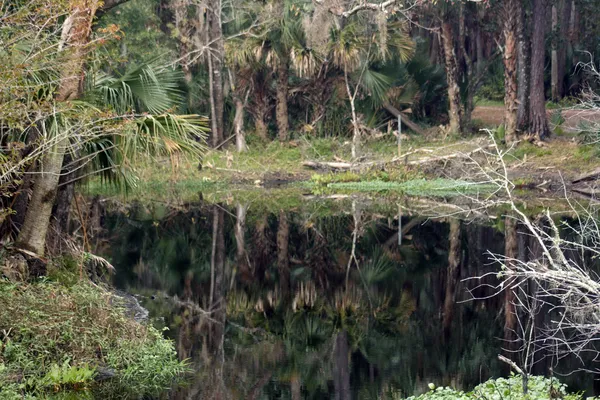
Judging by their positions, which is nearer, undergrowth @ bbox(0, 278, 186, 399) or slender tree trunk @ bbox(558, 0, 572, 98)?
undergrowth @ bbox(0, 278, 186, 399)

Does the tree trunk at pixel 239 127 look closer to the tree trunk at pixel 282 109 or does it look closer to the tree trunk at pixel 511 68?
the tree trunk at pixel 282 109

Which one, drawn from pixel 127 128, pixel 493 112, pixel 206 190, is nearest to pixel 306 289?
pixel 127 128

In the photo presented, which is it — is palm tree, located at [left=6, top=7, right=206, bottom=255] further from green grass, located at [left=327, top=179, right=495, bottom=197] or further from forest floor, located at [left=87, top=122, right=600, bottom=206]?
green grass, located at [left=327, top=179, right=495, bottom=197]

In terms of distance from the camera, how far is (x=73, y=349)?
32.1 feet

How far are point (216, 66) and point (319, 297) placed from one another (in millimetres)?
19272

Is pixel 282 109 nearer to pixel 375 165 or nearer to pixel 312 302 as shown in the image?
pixel 375 165

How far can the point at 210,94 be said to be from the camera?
1335 inches

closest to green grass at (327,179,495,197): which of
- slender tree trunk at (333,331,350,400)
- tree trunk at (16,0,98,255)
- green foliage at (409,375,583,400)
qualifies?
slender tree trunk at (333,331,350,400)

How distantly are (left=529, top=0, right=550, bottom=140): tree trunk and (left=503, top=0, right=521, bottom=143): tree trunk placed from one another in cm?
56

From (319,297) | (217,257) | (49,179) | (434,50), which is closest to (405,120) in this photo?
(434,50)

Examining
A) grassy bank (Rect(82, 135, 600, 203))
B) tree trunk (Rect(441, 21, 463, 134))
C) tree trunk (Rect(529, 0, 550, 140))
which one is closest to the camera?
grassy bank (Rect(82, 135, 600, 203))

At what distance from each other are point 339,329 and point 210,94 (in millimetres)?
22262

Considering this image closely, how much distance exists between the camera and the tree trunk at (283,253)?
16.3 metres

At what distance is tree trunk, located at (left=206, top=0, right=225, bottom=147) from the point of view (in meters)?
32.1
